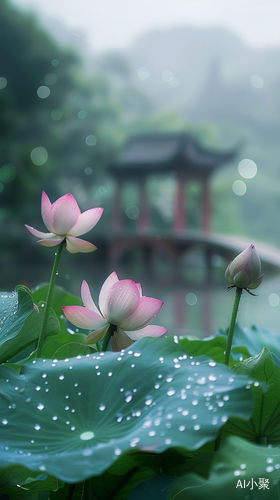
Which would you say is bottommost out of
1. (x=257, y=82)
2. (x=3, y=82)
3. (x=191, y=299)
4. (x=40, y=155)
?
(x=191, y=299)

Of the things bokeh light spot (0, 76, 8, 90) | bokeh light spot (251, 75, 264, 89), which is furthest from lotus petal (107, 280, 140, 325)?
bokeh light spot (251, 75, 264, 89)

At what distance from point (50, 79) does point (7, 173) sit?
1867 mm

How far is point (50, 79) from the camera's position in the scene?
6391mm

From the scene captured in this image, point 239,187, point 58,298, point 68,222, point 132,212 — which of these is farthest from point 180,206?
point 68,222

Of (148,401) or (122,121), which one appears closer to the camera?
(148,401)

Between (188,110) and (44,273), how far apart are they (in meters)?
6.40

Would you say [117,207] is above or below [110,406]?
above

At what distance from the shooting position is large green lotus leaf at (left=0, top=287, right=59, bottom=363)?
0.21 m

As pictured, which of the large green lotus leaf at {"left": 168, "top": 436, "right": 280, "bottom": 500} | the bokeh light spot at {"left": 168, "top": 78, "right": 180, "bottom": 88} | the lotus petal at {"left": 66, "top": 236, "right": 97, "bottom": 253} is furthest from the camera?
the bokeh light spot at {"left": 168, "top": 78, "right": 180, "bottom": 88}

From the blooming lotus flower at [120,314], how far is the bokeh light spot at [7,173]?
5.40m

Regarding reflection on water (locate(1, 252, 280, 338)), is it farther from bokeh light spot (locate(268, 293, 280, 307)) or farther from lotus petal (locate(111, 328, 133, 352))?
lotus petal (locate(111, 328, 133, 352))

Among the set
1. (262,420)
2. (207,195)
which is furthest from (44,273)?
(262,420)

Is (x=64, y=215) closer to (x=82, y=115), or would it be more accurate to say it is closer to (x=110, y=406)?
(x=110, y=406)

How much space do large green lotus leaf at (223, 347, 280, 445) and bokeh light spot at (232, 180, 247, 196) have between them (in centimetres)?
1029
